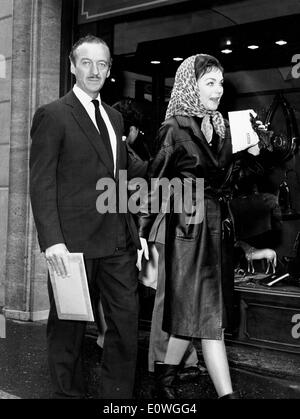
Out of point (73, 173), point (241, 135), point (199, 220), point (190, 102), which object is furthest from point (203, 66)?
point (73, 173)

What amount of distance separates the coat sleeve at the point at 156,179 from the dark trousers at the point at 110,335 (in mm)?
357

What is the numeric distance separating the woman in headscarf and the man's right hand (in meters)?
0.64

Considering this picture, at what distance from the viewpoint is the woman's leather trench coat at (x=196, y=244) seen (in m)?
3.71

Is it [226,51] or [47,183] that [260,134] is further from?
[226,51]

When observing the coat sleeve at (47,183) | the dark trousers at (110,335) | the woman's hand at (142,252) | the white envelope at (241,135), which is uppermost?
the white envelope at (241,135)

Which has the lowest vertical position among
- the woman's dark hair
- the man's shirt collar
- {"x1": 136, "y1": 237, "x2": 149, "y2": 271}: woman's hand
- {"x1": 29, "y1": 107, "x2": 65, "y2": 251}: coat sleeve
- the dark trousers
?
the dark trousers

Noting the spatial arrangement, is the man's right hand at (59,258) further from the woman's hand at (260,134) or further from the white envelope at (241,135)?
the woman's hand at (260,134)

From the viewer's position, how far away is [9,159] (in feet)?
21.3

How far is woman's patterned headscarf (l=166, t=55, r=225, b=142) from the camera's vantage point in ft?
12.4

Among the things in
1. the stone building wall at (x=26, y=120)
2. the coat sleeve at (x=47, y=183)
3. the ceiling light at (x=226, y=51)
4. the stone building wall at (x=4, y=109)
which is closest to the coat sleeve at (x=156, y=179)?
the coat sleeve at (x=47, y=183)

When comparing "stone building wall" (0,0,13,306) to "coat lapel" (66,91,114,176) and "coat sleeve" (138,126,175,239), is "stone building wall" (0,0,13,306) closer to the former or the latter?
"coat sleeve" (138,126,175,239)

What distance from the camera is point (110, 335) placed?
11.6 feet

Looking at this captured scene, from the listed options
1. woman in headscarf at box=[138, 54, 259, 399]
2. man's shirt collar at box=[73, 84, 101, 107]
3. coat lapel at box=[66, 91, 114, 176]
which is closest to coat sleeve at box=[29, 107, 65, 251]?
coat lapel at box=[66, 91, 114, 176]
